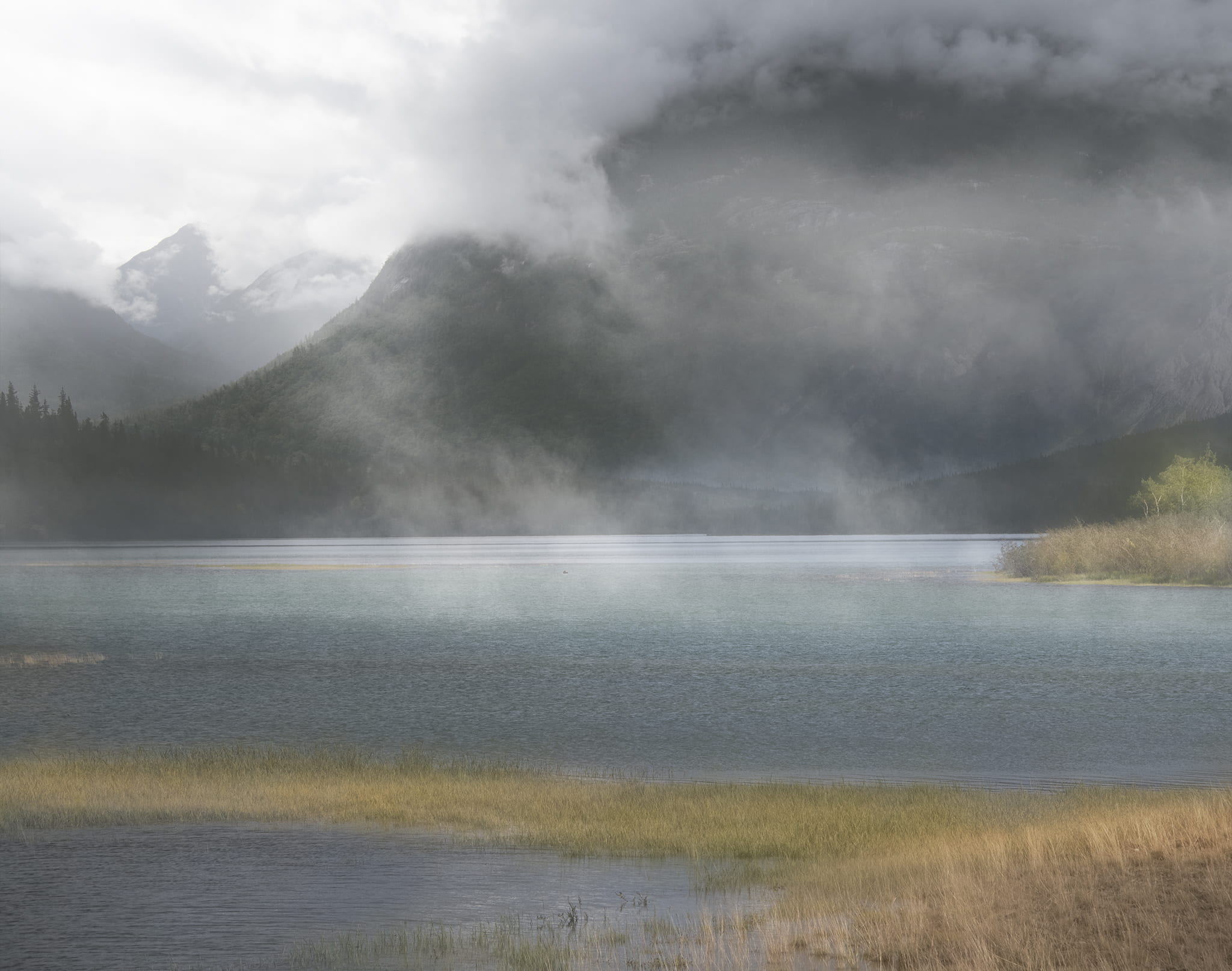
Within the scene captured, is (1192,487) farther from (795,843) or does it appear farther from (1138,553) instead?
(795,843)

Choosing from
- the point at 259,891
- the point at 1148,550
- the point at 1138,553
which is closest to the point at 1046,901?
the point at 259,891

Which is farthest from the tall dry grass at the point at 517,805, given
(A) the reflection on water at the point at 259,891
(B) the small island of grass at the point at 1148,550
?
(B) the small island of grass at the point at 1148,550

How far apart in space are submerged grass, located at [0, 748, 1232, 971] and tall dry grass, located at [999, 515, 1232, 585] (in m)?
89.2

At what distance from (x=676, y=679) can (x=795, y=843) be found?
3003 centimetres

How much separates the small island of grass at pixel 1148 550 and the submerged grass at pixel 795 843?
3522 inches

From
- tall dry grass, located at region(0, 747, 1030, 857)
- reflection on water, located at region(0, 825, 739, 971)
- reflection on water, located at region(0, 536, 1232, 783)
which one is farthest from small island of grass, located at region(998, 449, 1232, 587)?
reflection on water, located at region(0, 825, 739, 971)

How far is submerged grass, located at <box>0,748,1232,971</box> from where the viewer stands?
1526 cm

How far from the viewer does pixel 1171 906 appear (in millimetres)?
15430

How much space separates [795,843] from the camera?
22406 millimetres

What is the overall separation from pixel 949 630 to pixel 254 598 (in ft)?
207

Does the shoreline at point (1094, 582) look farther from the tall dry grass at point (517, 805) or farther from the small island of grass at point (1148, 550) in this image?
the tall dry grass at point (517, 805)

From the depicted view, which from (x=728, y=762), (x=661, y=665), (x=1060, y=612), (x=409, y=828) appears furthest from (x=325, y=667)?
(x=1060, y=612)

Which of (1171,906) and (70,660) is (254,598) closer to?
(70,660)

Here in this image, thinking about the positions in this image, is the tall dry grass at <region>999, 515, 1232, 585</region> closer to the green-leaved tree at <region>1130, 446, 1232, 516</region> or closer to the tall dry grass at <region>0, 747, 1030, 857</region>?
the green-leaved tree at <region>1130, 446, 1232, 516</region>
